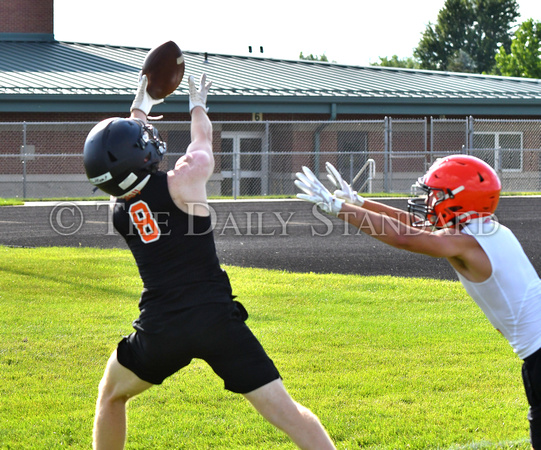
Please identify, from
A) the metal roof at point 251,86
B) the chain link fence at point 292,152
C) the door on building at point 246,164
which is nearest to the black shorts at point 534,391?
the chain link fence at point 292,152

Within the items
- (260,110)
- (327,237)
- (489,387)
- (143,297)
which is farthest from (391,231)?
(260,110)

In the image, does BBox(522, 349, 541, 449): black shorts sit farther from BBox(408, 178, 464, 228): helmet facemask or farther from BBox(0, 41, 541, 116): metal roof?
BBox(0, 41, 541, 116): metal roof

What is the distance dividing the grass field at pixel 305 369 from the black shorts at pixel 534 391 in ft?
3.51

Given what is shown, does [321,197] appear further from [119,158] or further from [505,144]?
[505,144]

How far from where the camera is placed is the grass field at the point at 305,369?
471 centimetres

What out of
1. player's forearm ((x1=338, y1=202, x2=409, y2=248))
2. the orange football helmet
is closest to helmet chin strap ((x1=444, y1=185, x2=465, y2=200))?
the orange football helmet

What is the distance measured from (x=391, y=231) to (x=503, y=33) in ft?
268

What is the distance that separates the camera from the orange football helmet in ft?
11.3

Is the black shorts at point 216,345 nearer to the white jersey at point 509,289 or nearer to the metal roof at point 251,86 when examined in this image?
the white jersey at point 509,289

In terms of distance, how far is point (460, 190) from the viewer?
Result: 3.43 meters

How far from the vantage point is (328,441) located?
337 centimetres

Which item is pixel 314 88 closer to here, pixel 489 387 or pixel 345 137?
pixel 345 137

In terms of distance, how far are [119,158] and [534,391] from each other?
86.5 inches

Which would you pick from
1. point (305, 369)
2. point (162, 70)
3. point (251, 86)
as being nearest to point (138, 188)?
point (162, 70)
